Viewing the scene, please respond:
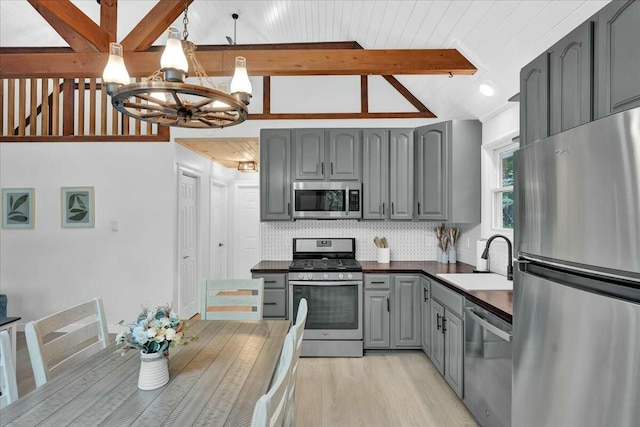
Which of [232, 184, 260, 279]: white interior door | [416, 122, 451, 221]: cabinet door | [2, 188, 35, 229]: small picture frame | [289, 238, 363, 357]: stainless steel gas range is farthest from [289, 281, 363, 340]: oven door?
[232, 184, 260, 279]: white interior door

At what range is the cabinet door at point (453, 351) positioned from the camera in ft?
8.17

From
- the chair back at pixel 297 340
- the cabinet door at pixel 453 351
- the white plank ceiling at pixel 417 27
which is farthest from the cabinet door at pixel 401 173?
the chair back at pixel 297 340

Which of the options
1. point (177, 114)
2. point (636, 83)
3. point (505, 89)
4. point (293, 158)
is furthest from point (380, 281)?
point (636, 83)

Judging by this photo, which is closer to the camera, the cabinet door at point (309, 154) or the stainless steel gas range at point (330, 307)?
the stainless steel gas range at point (330, 307)

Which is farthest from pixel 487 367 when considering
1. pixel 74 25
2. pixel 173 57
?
pixel 74 25

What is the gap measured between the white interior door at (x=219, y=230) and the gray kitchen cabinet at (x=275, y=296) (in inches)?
105

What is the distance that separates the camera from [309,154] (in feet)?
12.4

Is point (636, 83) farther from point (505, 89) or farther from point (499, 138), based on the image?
point (499, 138)

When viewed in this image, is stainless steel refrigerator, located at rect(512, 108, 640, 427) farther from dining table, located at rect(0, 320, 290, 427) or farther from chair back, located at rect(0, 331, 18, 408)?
chair back, located at rect(0, 331, 18, 408)

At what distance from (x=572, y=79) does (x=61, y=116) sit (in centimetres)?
506

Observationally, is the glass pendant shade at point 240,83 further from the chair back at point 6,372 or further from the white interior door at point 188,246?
the white interior door at point 188,246

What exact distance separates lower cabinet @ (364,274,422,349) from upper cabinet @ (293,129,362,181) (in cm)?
122

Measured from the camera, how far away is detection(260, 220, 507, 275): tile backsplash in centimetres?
405

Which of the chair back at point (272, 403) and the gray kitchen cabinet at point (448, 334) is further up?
the chair back at point (272, 403)
